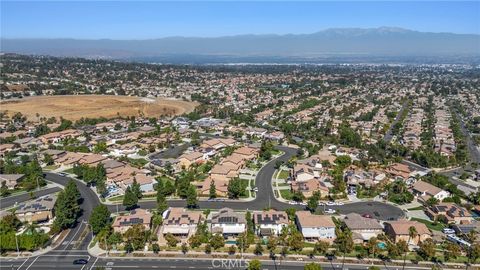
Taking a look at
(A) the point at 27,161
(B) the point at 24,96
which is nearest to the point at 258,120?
(A) the point at 27,161

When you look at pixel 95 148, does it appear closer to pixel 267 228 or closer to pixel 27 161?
pixel 27 161

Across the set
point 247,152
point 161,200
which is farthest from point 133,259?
point 247,152

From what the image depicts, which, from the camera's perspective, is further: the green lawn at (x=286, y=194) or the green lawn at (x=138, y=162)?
the green lawn at (x=138, y=162)

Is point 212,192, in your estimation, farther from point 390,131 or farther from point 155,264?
point 390,131

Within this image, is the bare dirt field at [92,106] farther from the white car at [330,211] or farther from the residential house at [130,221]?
the white car at [330,211]

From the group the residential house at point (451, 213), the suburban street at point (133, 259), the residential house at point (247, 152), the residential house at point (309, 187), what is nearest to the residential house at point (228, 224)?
the suburban street at point (133, 259)
